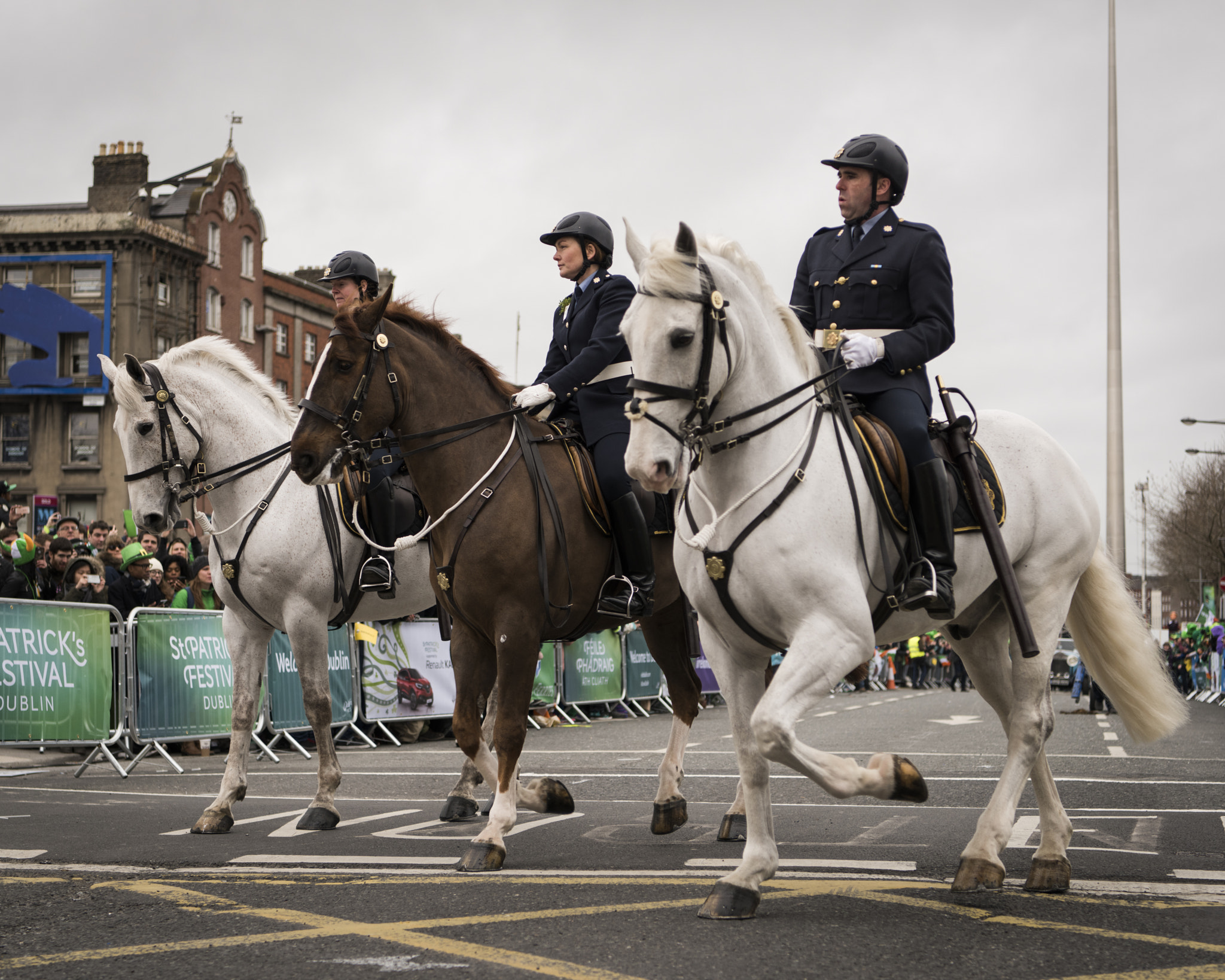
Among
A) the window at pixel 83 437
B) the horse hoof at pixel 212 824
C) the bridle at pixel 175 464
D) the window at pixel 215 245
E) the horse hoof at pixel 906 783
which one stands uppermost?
the window at pixel 215 245

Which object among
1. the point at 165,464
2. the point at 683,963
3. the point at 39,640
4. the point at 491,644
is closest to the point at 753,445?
the point at 683,963

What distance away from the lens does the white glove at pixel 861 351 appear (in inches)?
235

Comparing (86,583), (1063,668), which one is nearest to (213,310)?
(1063,668)

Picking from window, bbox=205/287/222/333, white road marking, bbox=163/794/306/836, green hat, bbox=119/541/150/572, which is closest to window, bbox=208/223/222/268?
window, bbox=205/287/222/333

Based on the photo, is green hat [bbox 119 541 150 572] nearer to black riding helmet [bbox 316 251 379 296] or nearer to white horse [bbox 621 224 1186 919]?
black riding helmet [bbox 316 251 379 296]

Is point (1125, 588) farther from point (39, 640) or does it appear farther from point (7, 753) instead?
point (7, 753)

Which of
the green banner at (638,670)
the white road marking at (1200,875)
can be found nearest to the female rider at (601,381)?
the white road marking at (1200,875)

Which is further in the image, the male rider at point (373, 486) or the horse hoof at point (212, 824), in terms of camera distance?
the male rider at point (373, 486)

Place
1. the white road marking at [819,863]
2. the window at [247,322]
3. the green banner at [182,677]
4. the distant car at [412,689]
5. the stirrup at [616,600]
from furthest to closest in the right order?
the window at [247,322]
the distant car at [412,689]
the green banner at [182,677]
the stirrup at [616,600]
the white road marking at [819,863]

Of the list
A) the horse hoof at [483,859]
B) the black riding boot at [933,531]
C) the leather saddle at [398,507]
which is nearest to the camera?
the black riding boot at [933,531]

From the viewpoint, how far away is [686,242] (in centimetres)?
532

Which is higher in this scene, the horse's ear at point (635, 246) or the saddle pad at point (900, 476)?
the horse's ear at point (635, 246)

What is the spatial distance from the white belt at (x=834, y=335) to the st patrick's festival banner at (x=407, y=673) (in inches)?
427

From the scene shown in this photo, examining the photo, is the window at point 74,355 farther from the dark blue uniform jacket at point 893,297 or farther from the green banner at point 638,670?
the dark blue uniform jacket at point 893,297
